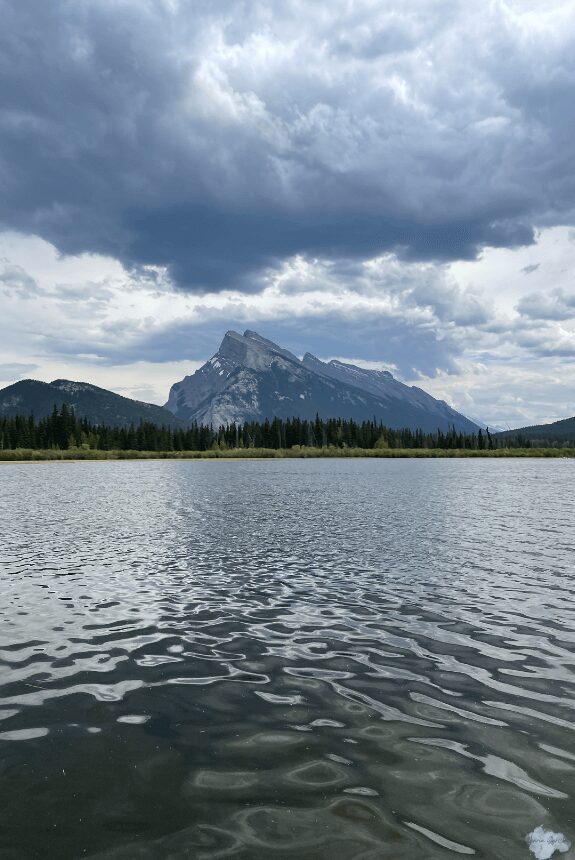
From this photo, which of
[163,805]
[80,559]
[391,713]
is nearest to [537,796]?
[391,713]

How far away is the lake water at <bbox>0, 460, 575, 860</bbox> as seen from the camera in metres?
7.56

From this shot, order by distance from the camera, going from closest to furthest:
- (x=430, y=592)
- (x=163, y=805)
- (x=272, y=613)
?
(x=163, y=805) < (x=272, y=613) < (x=430, y=592)

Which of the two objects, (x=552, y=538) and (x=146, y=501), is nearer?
(x=552, y=538)

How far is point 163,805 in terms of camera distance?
8.09 meters

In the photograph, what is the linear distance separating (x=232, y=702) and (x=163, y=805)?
12.0 ft

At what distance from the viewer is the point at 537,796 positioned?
818 cm

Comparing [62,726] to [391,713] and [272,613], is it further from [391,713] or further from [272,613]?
[272,613]

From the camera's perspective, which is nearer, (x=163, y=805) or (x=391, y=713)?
(x=163, y=805)

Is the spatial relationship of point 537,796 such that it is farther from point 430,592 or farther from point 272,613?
point 430,592

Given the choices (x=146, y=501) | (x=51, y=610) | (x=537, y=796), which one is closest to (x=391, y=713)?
(x=537, y=796)

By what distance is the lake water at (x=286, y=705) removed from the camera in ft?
24.8

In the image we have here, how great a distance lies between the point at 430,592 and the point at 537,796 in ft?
42.8

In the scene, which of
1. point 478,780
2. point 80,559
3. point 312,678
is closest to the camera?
point 478,780

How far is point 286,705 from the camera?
454 inches
